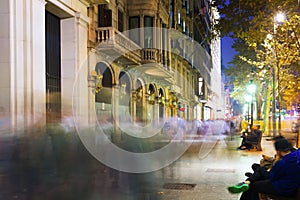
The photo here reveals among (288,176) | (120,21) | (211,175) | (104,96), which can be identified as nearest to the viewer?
(288,176)

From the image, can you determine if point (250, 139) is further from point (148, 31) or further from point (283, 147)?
point (283, 147)

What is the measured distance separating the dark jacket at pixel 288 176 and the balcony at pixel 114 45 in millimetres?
13460

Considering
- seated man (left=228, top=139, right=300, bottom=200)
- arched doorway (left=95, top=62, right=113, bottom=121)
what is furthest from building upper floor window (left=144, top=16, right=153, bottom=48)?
seated man (left=228, top=139, right=300, bottom=200)

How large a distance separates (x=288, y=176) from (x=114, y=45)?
13.7 m

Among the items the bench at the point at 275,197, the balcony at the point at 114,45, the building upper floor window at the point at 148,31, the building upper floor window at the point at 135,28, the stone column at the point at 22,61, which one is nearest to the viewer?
the bench at the point at 275,197

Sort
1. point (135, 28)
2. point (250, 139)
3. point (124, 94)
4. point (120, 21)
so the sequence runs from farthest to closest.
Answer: point (135, 28), point (124, 94), point (120, 21), point (250, 139)

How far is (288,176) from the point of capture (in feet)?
18.0

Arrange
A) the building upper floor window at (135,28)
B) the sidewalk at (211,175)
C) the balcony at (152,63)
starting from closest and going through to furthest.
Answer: the sidewalk at (211,175)
the balcony at (152,63)
the building upper floor window at (135,28)

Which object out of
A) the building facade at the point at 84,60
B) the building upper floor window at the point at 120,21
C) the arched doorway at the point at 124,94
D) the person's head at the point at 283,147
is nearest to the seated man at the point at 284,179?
the person's head at the point at 283,147

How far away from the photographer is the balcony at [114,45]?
18.2 m

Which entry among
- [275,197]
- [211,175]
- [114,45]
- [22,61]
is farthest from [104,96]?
[275,197]

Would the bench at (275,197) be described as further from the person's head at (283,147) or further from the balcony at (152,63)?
the balcony at (152,63)

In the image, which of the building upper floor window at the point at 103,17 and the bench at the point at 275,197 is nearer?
the bench at the point at 275,197

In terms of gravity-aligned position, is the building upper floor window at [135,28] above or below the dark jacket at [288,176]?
above
